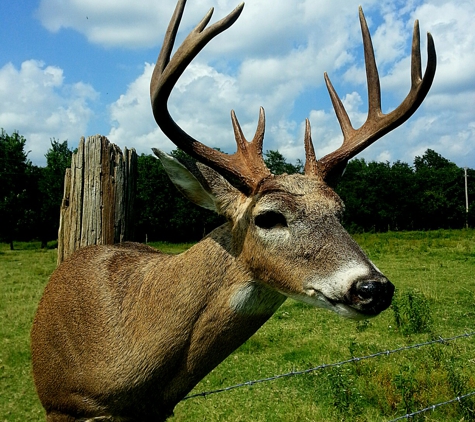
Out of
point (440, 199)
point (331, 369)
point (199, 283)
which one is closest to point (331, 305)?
point (199, 283)

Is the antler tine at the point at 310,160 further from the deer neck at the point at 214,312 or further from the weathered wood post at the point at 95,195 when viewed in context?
the weathered wood post at the point at 95,195

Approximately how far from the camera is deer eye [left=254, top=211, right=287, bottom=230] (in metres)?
2.83

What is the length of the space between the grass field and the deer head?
10.6 ft

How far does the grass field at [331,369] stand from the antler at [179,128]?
3.37 metres

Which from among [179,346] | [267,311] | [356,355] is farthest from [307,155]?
[356,355]

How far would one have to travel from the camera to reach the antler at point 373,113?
312 centimetres

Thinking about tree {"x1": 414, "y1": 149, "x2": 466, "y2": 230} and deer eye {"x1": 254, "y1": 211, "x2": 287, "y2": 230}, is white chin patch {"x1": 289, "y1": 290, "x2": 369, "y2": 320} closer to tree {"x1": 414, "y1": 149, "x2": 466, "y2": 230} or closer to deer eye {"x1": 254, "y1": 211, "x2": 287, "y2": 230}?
deer eye {"x1": 254, "y1": 211, "x2": 287, "y2": 230}

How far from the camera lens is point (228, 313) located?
284cm

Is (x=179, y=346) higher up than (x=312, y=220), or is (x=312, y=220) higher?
(x=312, y=220)

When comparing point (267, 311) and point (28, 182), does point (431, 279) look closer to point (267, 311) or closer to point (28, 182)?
point (267, 311)

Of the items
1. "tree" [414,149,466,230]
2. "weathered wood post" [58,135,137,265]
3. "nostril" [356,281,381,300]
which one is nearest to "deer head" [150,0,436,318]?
"nostril" [356,281,381,300]

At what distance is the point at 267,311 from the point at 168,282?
611 mm

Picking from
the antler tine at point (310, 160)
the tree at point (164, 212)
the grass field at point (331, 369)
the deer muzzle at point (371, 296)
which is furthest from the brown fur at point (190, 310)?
the tree at point (164, 212)

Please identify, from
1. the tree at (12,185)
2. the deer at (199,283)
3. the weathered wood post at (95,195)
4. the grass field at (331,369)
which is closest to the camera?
the deer at (199,283)
